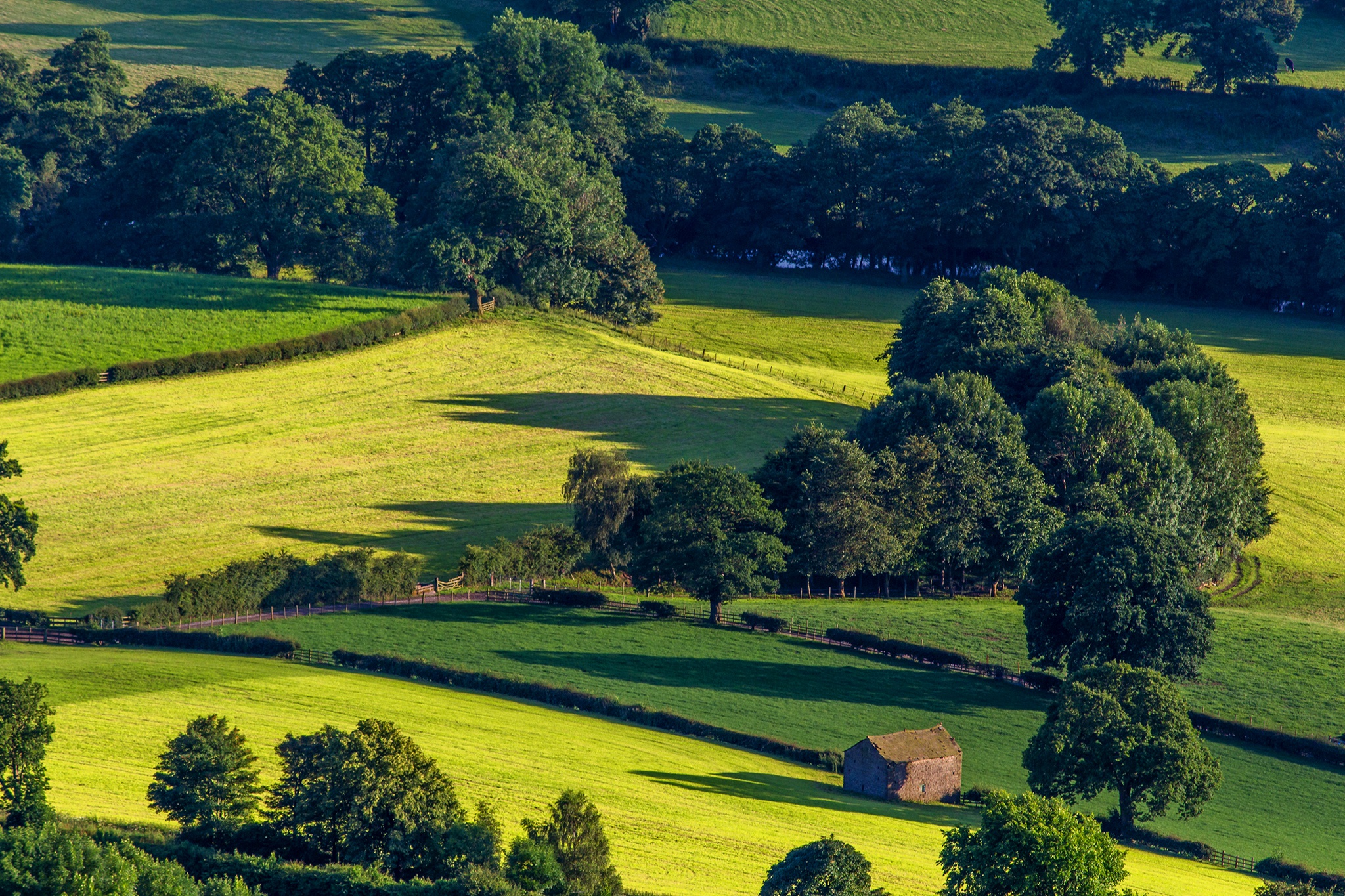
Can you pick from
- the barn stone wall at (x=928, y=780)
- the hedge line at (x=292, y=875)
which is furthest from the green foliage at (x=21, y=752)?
the barn stone wall at (x=928, y=780)

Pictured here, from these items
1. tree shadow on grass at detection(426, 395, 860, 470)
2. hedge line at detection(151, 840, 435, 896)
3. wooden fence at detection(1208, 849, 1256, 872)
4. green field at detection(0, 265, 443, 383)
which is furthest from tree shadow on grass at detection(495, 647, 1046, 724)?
green field at detection(0, 265, 443, 383)

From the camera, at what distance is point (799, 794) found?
6122 cm

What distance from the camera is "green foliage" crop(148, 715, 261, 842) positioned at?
48.0m

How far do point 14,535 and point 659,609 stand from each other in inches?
1269

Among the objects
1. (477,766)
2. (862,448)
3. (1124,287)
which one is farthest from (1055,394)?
(1124,287)

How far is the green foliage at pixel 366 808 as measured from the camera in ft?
154

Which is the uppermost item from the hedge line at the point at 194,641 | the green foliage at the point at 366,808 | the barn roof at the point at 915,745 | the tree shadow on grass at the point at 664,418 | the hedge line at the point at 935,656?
the tree shadow on grass at the point at 664,418

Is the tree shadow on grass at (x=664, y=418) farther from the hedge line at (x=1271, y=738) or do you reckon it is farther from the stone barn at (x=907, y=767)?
the stone barn at (x=907, y=767)

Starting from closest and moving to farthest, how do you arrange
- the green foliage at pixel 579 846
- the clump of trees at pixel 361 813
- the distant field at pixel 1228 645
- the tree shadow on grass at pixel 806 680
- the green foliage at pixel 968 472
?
1. the green foliage at pixel 579 846
2. the clump of trees at pixel 361 813
3. the tree shadow on grass at pixel 806 680
4. the distant field at pixel 1228 645
5. the green foliage at pixel 968 472

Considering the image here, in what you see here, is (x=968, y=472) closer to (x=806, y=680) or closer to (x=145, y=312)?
(x=806, y=680)

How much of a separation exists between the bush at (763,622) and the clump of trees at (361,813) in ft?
112

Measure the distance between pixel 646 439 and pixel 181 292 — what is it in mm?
40350

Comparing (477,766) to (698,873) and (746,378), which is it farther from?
(746,378)

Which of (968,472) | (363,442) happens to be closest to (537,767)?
(968,472)
